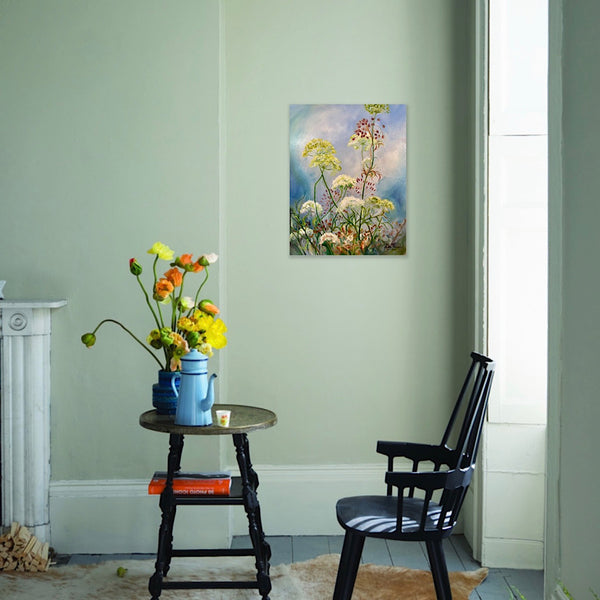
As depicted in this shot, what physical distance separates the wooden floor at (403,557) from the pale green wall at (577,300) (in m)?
0.85

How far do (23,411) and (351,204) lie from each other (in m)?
1.77

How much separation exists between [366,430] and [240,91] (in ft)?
5.75

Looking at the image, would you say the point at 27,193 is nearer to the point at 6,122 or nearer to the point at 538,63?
the point at 6,122

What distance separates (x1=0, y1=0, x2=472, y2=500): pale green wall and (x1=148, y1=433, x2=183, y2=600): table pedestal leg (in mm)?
586

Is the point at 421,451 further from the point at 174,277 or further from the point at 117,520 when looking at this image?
the point at 117,520

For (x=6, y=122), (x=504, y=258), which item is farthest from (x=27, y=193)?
(x=504, y=258)

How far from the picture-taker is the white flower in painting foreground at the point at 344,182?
360 centimetres

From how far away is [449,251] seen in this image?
143 inches

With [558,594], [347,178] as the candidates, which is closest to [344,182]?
[347,178]

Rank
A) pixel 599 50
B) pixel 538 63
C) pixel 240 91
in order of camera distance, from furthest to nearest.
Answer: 1. pixel 240 91
2. pixel 538 63
3. pixel 599 50

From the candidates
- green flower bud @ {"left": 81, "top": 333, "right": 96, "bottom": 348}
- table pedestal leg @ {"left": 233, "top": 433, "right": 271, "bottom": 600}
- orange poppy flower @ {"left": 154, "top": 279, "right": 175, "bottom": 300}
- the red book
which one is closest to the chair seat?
table pedestal leg @ {"left": 233, "top": 433, "right": 271, "bottom": 600}

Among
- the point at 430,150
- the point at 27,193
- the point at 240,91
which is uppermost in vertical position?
the point at 240,91

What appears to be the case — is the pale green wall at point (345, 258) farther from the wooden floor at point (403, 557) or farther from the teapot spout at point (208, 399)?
the teapot spout at point (208, 399)

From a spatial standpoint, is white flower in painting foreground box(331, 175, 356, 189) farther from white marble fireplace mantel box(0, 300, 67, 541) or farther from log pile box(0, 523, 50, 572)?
log pile box(0, 523, 50, 572)
